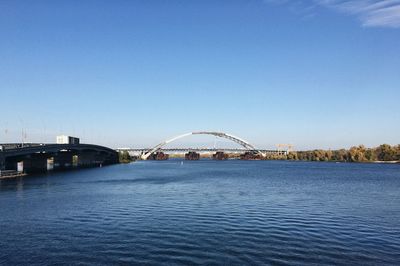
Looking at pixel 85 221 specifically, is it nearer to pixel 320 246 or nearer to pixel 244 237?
pixel 244 237

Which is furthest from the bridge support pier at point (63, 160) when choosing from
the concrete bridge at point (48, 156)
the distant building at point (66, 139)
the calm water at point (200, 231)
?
the calm water at point (200, 231)

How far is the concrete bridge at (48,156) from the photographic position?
308 ft

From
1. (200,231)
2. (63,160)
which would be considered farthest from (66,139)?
(200,231)

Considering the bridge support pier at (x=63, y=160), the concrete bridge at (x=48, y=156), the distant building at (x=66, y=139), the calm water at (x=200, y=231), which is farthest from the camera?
the distant building at (x=66, y=139)

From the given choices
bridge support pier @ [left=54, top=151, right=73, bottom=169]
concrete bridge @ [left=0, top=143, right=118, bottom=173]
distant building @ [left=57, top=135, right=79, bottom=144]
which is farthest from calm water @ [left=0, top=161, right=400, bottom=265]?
distant building @ [left=57, top=135, right=79, bottom=144]

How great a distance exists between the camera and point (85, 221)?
30094 millimetres

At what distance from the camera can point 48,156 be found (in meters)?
129

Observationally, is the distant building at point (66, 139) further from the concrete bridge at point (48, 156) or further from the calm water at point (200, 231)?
the calm water at point (200, 231)

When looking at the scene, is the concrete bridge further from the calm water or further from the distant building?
the calm water

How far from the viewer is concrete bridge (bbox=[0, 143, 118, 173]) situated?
93.7 meters

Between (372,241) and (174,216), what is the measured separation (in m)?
15.7

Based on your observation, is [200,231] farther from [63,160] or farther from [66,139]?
[66,139]

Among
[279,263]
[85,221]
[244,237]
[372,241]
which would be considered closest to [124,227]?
[85,221]

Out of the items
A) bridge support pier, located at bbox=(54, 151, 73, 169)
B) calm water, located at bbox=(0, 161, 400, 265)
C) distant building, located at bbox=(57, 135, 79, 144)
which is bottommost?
calm water, located at bbox=(0, 161, 400, 265)
